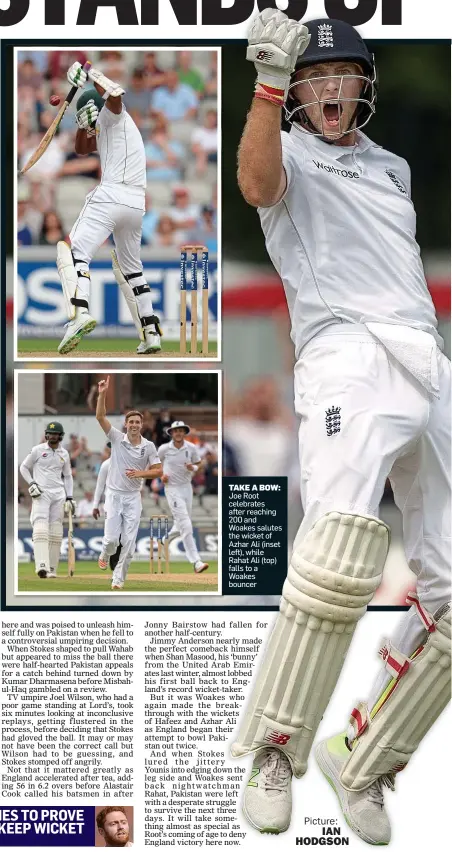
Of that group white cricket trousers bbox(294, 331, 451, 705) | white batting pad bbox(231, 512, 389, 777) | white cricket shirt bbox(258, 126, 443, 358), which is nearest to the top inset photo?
white cricket shirt bbox(258, 126, 443, 358)

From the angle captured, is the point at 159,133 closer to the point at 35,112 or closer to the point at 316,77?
the point at 35,112

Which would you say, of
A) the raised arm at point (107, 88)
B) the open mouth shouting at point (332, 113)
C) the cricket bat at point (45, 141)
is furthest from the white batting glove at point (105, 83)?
the open mouth shouting at point (332, 113)

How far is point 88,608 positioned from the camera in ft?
16.4

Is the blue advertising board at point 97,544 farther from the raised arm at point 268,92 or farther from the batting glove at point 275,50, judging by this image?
the batting glove at point 275,50

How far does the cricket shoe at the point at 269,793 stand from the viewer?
424 centimetres

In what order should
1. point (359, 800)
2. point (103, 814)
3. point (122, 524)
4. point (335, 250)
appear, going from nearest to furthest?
point (335, 250) → point (359, 800) → point (103, 814) → point (122, 524)

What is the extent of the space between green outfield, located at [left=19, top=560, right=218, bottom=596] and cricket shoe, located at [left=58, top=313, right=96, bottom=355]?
851 mm

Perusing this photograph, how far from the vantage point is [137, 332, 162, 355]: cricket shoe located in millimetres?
5043

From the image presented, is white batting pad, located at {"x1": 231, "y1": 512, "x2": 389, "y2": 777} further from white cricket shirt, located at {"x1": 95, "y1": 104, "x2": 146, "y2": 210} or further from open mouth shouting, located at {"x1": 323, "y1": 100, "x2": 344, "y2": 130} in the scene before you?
white cricket shirt, located at {"x1": 95, "y1": 104, "x2": 146, "y2": 210}

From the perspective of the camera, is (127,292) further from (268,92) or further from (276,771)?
(276,771)

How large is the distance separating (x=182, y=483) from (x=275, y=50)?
1.81 meters

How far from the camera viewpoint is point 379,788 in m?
4.45

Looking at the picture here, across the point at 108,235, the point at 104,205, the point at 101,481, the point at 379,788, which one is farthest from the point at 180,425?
the point at 379,788

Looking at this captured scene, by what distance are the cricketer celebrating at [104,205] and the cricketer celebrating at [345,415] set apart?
0.85 metres
